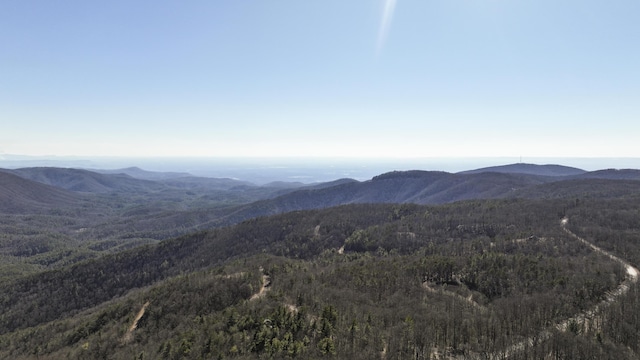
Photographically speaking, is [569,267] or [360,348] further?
[569,267]

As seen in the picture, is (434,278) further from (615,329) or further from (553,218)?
(553,218)

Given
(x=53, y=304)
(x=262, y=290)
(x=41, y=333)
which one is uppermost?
(x=262, y=290)

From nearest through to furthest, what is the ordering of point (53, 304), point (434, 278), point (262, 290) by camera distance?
point (262, 290) < point (434, 278) < point (53, 304)

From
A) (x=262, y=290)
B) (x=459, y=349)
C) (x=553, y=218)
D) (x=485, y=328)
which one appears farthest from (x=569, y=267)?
(x=262, y=290)

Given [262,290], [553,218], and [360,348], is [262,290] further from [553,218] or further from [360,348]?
[553,218]

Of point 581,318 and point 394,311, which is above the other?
point 394,311

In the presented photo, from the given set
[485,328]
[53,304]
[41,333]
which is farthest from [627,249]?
[53,304]

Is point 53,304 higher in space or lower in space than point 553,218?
lower

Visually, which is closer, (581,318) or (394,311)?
(581,318)

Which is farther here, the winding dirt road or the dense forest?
the winding dirt road

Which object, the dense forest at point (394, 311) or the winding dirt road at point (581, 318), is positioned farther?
the winding dirt road at point (581, 318)

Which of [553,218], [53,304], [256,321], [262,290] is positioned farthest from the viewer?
[553,218]
